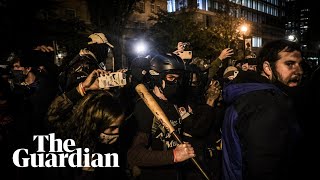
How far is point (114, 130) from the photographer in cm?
283

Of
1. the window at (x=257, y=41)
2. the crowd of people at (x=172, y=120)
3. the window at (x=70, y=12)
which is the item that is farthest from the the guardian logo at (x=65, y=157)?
the window at (x=257, y=41)

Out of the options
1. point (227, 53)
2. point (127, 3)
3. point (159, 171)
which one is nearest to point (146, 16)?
point (127, 3)

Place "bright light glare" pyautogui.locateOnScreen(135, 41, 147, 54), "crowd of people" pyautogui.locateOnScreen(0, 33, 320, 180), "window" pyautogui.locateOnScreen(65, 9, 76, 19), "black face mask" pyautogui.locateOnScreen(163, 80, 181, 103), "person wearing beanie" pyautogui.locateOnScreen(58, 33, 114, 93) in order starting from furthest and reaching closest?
"window" pyautogui.locateOnScreen(65, 9, 76, 19) → "bright light glare" pyautogui.locateOnScreen(135, 41, 147, 54) → "person wearing beanie" pyautogui.locateOnScreen(58, 33, 114, 93) → "black face mask" pyautogui.locateOnScreen(163, 80, 181, 103) → "crowd of people" pyautogui.locateOnScreen(0, 33, 320, 180)

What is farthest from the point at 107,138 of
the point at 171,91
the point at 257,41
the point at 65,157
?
the point at 257,41

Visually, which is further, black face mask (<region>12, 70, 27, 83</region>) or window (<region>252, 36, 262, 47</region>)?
window (<region>252, 36, 262, 47</region>)

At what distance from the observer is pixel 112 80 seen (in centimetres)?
315

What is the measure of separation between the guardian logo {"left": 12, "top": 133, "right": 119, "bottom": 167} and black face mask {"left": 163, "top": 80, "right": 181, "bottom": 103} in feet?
3.03

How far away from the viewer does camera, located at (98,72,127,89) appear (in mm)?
3135

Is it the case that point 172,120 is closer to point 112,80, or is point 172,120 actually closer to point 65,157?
point 112,80

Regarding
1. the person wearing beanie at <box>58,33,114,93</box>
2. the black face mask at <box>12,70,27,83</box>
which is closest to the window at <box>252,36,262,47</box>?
the black face mask at <box>12,70,27,83</box>

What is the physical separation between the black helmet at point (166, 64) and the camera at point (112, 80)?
0.58 metres

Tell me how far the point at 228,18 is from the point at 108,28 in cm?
1640

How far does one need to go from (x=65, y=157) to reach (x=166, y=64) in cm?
159

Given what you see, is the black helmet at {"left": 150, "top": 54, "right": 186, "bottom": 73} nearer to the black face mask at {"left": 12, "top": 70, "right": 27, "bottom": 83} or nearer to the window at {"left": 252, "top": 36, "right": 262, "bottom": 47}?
the black face mask at {"left": 12, "top": 70, "right": 27, "bottom": 83}
